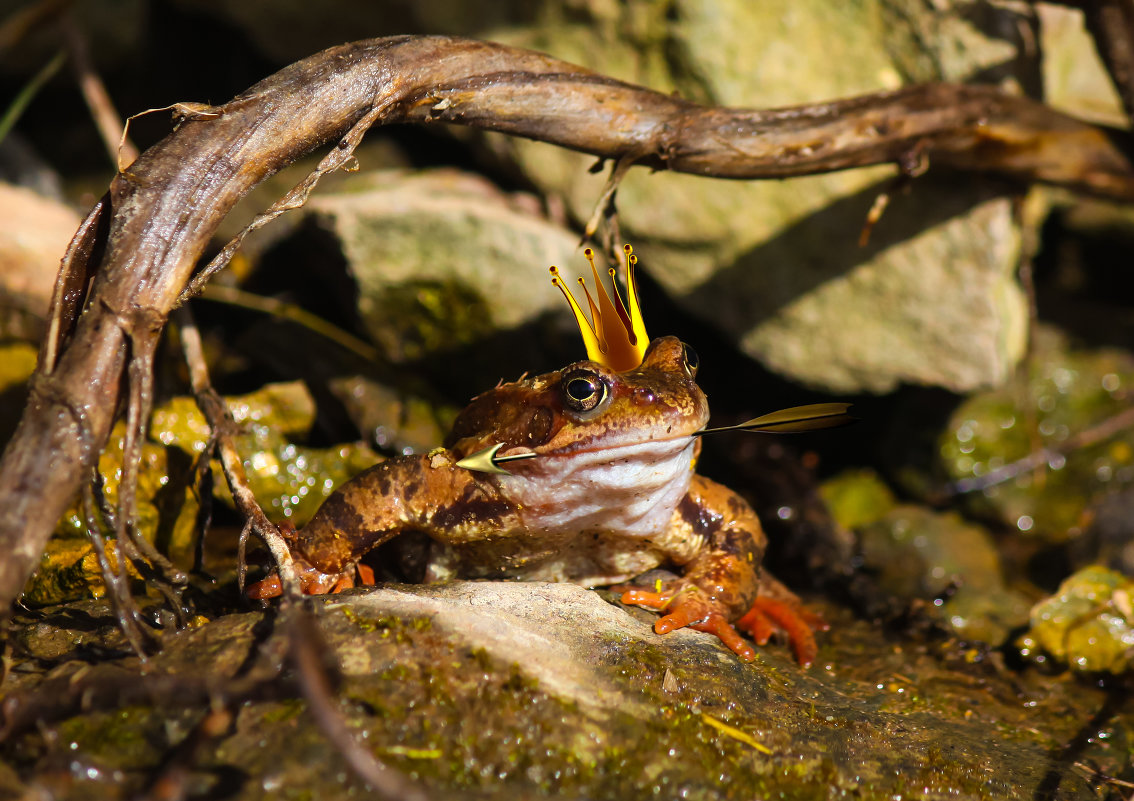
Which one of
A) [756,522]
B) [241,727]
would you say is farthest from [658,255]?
[241,727]

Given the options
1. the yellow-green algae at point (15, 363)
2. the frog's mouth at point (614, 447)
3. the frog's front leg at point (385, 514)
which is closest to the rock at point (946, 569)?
the frog's mouth at point (614, 447)

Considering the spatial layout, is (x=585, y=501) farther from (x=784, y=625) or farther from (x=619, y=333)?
(x=784, y=625)

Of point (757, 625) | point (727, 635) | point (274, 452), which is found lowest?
point (757, 625)

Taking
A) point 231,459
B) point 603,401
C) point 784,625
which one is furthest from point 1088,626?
point 231,459

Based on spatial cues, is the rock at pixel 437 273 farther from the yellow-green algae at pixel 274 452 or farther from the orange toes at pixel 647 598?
the orange toes at pixel 647 598

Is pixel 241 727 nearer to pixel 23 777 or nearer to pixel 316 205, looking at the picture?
pixel 23 777

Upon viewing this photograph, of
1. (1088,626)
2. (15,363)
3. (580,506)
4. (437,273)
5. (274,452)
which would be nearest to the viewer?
(580,506)

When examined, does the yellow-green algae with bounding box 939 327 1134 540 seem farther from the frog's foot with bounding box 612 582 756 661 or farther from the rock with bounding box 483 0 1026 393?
the frog's foot with bounding box 612 582 756 661
